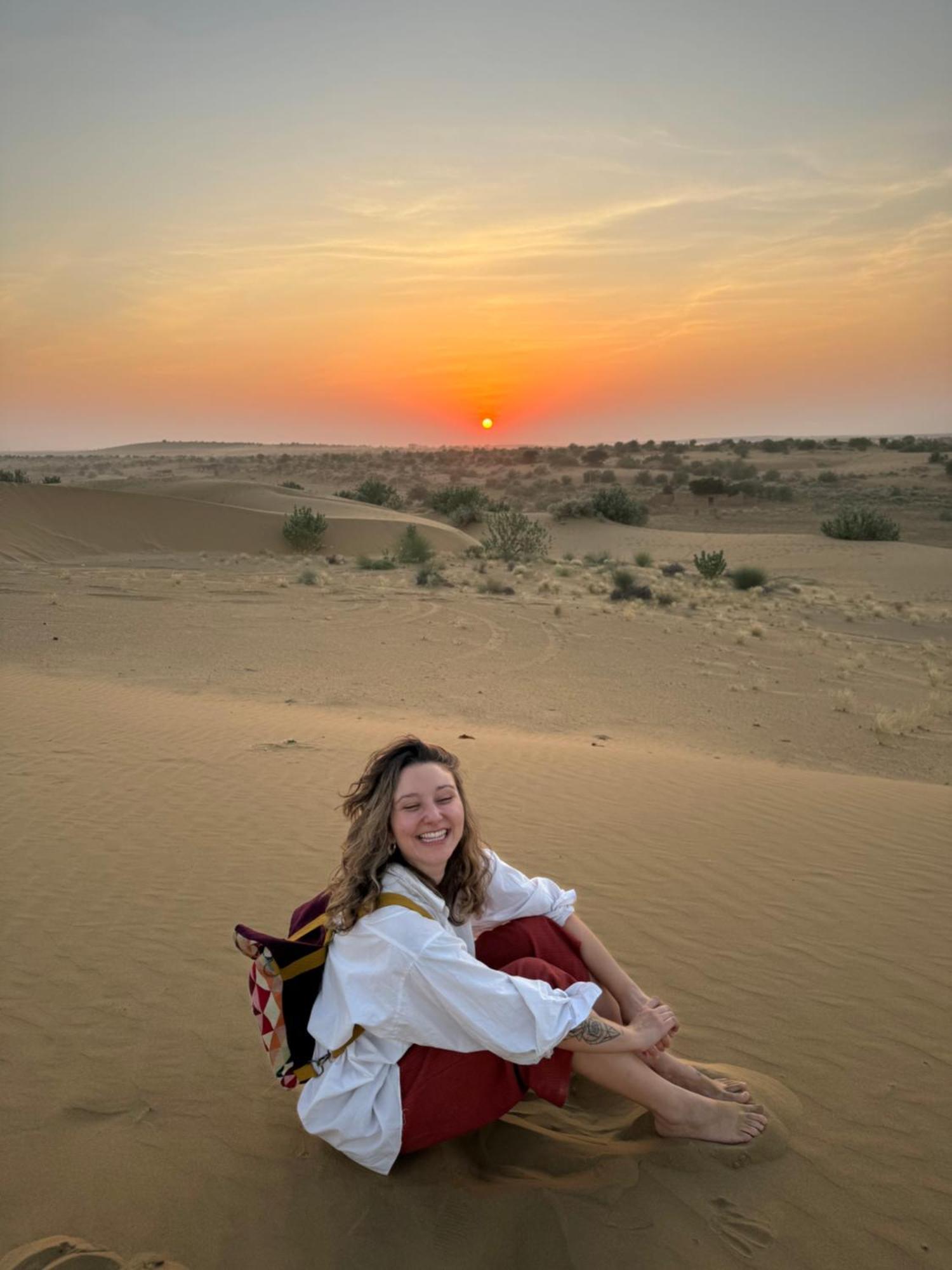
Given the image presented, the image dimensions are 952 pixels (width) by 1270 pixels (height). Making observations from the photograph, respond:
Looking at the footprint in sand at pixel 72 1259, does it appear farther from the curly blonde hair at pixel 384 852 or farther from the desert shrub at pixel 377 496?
the desert shrub at pixel 377 496

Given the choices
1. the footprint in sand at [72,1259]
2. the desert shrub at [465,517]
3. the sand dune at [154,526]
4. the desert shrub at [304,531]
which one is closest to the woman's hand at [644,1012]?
the footprint in sand at [72,1259]

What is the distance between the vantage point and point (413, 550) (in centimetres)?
2800

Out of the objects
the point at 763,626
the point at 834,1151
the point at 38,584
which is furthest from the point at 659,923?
the point at 38,584

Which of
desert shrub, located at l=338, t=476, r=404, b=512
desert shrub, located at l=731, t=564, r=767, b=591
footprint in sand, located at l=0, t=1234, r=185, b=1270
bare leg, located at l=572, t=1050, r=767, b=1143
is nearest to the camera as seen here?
footprint in sand, located at l=0, t=1234, r=185, b=1270

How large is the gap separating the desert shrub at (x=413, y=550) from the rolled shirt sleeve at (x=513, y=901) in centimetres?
2395

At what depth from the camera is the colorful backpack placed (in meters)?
2.88

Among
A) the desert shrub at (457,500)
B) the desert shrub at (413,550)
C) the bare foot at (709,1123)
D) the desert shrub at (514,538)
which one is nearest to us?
the bare foot at (709,1123)

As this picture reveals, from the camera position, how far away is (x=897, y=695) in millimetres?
13195

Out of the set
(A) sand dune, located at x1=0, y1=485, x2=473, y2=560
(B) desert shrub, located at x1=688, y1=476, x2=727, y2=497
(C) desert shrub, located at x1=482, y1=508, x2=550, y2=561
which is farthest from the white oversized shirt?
(B) desert shrub, located at x1=688, y1=476, x2=727, y2=497

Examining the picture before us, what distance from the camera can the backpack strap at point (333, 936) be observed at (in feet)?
9.09

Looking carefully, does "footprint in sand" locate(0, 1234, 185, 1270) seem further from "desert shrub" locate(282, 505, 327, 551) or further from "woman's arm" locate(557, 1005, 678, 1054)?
"desert shrub" locate(282, 505, 327, 551)

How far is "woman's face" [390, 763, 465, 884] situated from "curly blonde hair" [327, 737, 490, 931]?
27mm

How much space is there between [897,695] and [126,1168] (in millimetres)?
12315

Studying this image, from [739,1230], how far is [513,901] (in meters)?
1.16
